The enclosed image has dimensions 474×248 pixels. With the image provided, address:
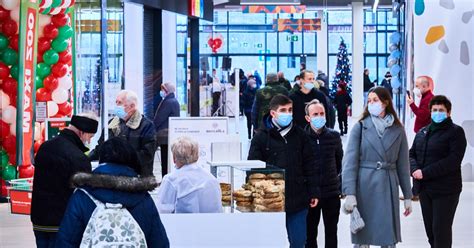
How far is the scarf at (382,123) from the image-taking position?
24.4ft

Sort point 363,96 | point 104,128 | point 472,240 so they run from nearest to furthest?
point 472,240 < point 104,128 < point 363,96

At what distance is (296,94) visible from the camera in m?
12.7

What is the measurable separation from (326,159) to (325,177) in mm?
162

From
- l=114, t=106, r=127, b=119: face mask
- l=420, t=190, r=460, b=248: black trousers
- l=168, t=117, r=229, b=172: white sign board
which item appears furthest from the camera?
l=114, t=106, r=127, b=119: face mask

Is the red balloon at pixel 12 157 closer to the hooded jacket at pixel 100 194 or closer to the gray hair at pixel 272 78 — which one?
the gray hair at pixel 272 78

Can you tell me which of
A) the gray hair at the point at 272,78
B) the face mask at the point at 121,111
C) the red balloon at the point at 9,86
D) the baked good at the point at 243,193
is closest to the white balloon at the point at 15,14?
the red balloon at the point at 9,86

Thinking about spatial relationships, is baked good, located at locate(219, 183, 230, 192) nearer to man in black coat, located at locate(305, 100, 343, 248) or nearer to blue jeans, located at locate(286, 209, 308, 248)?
blue jeans, located at locate(286, 209, 308, 248)

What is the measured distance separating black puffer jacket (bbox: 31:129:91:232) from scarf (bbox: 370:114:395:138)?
7.40ft

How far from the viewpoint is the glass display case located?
22.2 feet

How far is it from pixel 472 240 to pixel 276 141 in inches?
138

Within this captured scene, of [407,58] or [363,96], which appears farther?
[363,96]

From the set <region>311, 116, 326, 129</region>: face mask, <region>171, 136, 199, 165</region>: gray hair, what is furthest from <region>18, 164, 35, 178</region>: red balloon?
<region>171, 136, 199, 165</region>: gray hair

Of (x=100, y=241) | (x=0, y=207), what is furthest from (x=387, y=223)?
(x=0, y=207)

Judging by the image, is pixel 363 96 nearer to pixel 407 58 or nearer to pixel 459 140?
pixel 407 58
